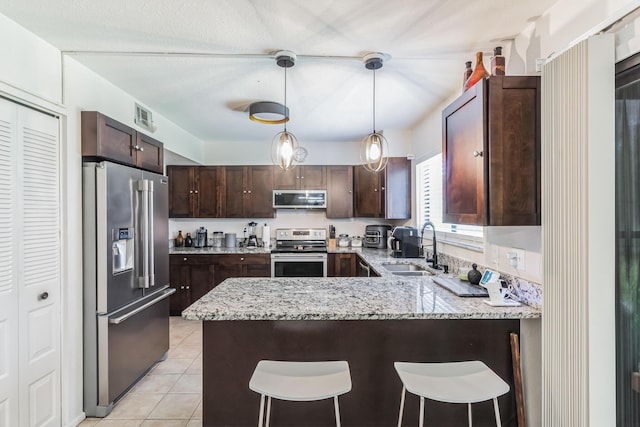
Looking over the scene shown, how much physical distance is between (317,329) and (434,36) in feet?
6.13

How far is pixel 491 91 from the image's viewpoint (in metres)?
1.69

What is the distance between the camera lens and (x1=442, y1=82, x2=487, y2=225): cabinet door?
1.73 metres

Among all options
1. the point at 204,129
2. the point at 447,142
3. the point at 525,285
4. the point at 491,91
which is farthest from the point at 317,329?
the point at 204,129

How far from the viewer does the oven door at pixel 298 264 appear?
4375 millimetres

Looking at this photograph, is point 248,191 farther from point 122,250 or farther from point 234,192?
point 122,250

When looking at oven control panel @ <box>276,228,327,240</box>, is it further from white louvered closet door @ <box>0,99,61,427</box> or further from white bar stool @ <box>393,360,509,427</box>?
white bar stool @ <box>393,360,509,427</box>

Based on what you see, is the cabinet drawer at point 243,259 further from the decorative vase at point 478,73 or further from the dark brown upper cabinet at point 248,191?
the decorative vase at point 478,73

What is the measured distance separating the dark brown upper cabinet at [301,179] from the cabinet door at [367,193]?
1.57ft

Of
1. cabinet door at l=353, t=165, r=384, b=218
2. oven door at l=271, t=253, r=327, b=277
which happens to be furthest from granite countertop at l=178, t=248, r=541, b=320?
cabinet door at l=353, t=165, r=384, b=218

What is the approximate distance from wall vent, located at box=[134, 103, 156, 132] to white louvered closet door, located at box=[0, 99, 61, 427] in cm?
103

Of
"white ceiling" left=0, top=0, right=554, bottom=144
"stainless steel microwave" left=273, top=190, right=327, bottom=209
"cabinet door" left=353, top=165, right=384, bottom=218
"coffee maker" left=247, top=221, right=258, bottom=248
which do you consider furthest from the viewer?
"coffee maker" left=247, top=221, right=258, bottom=248

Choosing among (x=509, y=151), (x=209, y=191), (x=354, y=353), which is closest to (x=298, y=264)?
(x=209, y=191)

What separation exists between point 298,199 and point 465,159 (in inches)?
121

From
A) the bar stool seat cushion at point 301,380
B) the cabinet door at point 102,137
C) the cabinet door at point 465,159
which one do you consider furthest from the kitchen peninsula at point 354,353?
the cabinet door at point 102,137
